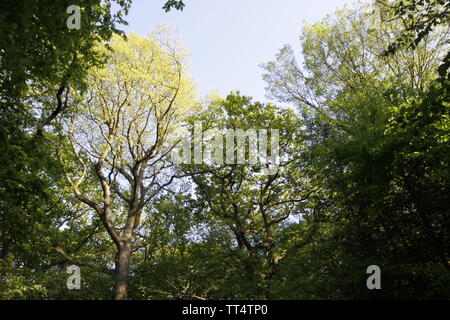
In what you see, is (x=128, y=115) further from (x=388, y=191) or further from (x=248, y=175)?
(x=388, y=191)

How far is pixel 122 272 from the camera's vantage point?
13312 millimetres

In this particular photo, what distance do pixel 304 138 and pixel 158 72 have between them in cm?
696

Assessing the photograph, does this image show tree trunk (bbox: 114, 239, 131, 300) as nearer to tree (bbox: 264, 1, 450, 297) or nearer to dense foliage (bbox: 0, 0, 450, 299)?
dense foliage (bbox: 0, 0, 450, 299)

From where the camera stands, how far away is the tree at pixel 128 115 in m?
14.0

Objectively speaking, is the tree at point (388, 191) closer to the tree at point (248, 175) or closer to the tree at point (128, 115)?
the tree at point (248, 175)

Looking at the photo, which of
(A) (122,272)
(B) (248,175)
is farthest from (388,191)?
(A) (122,272)

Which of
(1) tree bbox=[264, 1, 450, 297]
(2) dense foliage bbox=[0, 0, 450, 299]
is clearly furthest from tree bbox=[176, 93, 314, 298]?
(1) tree bbox=[264, 1, 450, 297]

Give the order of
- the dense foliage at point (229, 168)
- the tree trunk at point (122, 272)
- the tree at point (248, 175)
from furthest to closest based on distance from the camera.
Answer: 1. the tree at point (248, 175)
2. the tree trunk at point (122, 272)
3. the dense foliage at point (229, 168)

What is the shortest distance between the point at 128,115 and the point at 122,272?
21.7ft

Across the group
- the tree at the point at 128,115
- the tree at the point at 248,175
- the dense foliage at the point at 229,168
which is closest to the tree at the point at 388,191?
the dense foliage at the point at 229,168

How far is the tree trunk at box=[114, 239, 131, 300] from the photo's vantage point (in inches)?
503

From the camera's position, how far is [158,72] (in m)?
14.9
